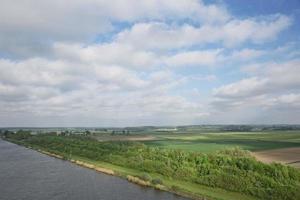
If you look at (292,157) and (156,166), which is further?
(292,157)

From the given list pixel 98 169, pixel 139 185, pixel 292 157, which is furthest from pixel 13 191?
pixel 292 157

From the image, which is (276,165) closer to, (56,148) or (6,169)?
(6,169)

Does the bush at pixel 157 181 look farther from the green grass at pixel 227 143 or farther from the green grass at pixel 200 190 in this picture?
the green grass at pixel 227 143

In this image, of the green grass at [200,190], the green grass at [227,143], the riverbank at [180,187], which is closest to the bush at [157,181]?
the riverbank at [180,187]

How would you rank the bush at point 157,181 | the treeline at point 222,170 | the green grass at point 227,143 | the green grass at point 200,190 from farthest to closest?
the green grass at point 227,143 → the bush at point 157,181 → the treeline at point 222,170 → the green grass at point 200,190

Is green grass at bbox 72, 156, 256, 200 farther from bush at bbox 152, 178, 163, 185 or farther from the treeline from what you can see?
the treeline

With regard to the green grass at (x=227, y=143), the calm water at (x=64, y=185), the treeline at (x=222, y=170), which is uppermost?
the green grass at (x=227, y=143)

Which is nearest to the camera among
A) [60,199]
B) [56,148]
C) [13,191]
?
[60,199]

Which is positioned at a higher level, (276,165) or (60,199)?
(276,165)
